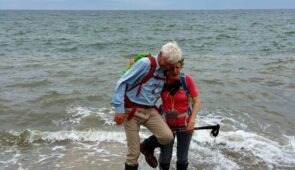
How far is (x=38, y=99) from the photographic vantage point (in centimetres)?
1014

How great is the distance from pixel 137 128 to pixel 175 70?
80cm

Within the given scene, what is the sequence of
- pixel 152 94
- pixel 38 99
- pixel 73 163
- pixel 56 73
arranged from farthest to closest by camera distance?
pixel 56 73, pixel 38 99, pixel 73 163, pixel 152 94

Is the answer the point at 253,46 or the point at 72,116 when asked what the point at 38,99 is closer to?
the point at 72,116

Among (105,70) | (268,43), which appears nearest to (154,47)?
(268,43)

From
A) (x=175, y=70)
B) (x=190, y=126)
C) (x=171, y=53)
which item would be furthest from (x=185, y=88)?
(x=171, y=53)

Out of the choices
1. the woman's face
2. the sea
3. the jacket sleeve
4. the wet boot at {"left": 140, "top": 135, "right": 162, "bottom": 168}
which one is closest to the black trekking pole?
the wet boot at {"left": 140, "top": 135, "right": 162, "bottom": 168}

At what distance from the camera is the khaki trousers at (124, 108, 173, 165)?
425cm

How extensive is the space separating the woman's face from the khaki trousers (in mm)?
491

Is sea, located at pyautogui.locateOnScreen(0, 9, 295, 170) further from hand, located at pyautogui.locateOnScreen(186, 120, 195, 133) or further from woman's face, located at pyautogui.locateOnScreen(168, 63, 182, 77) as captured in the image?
woman's face, located at pyautogui.locateOnScreen(168, 63, 182, 77)

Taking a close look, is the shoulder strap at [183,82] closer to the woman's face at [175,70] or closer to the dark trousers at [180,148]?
the woman's face at [175,70]

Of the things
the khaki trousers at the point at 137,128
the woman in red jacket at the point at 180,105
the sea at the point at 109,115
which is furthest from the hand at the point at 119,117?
the sea at the point at 109,115

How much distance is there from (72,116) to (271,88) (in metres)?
6.07

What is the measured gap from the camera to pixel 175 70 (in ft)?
13.4

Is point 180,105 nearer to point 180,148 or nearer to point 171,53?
point 180,148
